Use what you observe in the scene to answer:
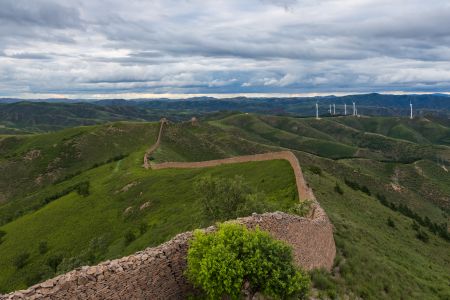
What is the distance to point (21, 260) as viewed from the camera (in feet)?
176

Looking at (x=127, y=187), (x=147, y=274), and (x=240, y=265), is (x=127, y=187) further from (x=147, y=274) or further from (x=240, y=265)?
(x=240, y=265)

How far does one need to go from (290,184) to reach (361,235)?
514 inches

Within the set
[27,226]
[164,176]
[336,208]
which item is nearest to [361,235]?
[336,208]

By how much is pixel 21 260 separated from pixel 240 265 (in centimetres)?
4842

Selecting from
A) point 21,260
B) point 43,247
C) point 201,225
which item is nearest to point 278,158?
point 201,225

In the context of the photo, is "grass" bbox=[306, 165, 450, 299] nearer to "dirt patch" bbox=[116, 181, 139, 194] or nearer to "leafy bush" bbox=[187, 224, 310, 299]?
"leafy bush" bbox=[187, 224, 310, 299]

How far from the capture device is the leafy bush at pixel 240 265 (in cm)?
1438

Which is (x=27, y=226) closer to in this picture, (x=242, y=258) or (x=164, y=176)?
(x=164, y=176)

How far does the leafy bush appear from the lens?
14.4 m

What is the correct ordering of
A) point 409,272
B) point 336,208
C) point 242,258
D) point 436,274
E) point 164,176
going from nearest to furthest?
1. point 242,258
2. point 409,272
3. point 436,274
4. point 336,208
5. point 164,176

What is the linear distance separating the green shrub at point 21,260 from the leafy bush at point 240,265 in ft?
149

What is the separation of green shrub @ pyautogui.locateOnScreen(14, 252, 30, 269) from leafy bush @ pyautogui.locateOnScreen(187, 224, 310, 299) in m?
45.4

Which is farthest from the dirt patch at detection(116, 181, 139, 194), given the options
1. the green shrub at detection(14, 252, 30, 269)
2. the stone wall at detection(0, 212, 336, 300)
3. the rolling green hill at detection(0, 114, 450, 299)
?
the stone wall at detection(0, 212, 336, 300)

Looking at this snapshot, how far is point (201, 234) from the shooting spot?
15.7 metres
